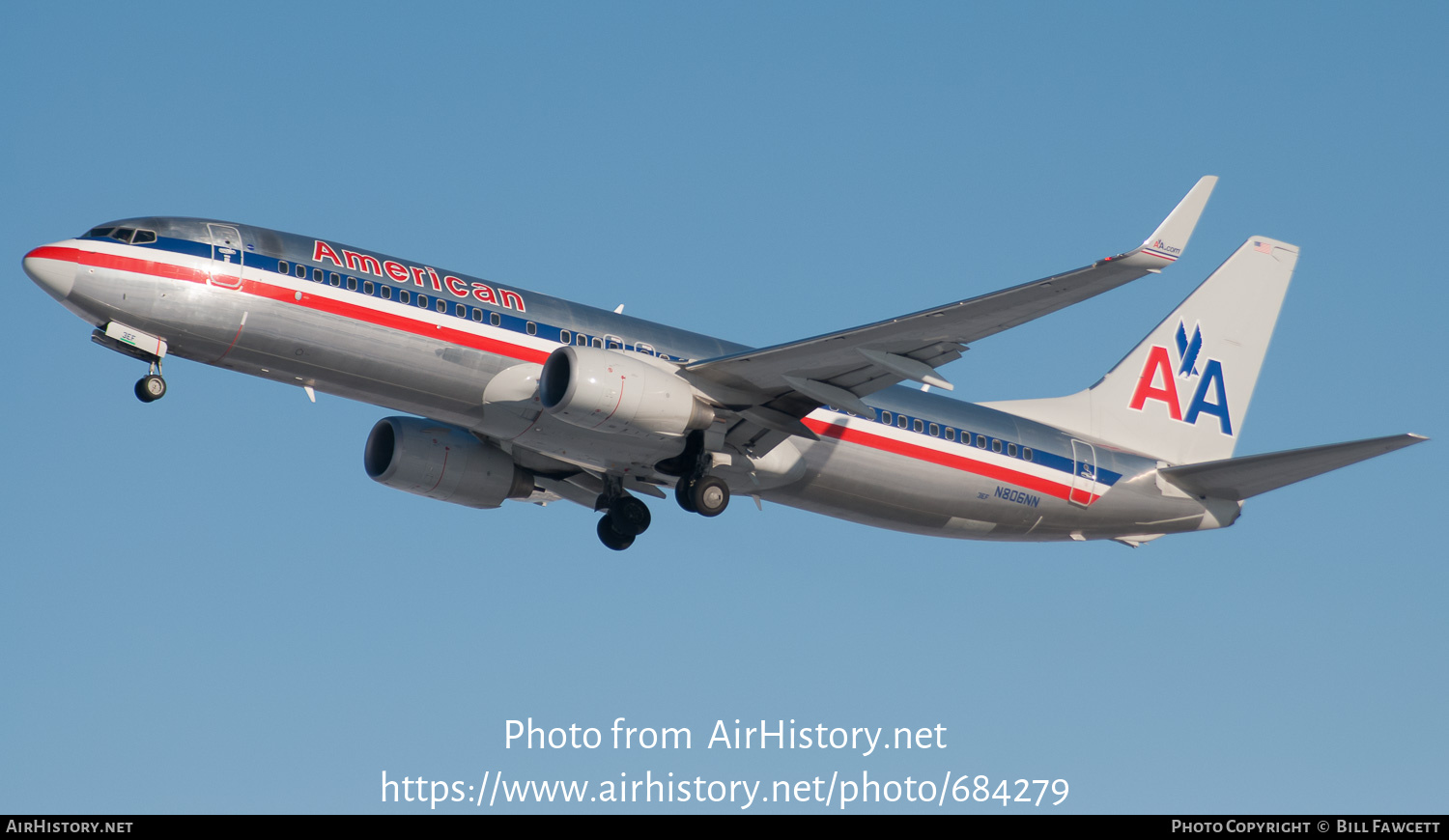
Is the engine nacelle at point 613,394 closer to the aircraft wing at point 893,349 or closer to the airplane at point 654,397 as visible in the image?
the airplane at point 654,397

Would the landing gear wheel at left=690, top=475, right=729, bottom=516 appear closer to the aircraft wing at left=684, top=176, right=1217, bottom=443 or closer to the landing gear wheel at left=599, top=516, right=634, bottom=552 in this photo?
the aircraft wing at left=684, top=176, right=1217, bottom=443

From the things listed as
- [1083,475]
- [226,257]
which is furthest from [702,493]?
[226,257]

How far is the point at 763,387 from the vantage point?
1189 inches

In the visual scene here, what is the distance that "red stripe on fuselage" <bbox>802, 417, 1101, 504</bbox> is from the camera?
104ft

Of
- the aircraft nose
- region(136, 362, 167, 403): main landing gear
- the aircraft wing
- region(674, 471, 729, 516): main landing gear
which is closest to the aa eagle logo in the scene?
the aircraft wing

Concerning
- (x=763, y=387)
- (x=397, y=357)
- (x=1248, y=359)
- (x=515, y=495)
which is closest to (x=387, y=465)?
(x=515, y=495)

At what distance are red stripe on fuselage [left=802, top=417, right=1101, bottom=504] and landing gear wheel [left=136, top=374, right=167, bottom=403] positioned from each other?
12.6 meters

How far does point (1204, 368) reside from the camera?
128 ft

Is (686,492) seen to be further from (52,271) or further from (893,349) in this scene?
(52,271)

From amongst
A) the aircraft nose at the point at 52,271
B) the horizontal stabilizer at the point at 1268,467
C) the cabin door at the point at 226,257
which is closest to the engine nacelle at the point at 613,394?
the cabin door at the point at 226,257

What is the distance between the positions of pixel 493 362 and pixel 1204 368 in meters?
19.5

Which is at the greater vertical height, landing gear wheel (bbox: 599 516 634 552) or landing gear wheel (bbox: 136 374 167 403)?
landing gear wheel (bbox: 599 516 634 552)

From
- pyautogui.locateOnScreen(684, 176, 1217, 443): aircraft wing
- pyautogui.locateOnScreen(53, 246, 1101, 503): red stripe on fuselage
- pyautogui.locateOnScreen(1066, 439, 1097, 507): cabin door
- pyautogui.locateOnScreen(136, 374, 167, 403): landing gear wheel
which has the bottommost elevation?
pyautogui.locateOnScreen(136, 374, 167, 403): landing gear wheel

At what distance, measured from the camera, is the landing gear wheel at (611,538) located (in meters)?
34.1
